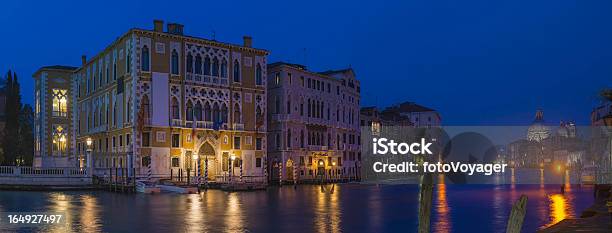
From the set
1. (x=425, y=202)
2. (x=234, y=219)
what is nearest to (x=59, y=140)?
(x=234, y=219)

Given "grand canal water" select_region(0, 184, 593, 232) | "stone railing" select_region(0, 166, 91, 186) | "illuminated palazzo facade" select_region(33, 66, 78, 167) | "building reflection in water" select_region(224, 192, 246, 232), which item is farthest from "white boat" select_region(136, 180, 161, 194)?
"illuminated palazzo facade" select_region(33, 66, 78, 167)

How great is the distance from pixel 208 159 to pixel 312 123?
16.7 meters

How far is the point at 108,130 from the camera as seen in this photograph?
53.9 meters

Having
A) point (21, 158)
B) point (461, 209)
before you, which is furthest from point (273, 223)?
point (21, 158)

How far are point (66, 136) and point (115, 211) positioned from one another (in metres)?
42.2

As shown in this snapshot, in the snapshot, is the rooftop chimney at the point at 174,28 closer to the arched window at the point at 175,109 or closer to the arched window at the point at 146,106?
the arched window at the point at 175,109

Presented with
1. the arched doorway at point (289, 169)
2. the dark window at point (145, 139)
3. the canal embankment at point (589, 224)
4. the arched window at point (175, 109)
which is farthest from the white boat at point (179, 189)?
the canal embankment at point (589, 224)

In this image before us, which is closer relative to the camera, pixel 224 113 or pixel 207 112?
pixel 207 112

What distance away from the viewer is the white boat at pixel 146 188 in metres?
42.9

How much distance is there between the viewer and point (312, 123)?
66625 mm

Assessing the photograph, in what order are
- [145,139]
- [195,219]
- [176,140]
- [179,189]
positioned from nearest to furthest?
[195,219]
[179,189]
[145,139]
[176,140]

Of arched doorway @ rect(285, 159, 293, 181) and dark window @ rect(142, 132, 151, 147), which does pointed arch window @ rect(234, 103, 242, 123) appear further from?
arched doorway @ rect(285, 159, 293, 181)

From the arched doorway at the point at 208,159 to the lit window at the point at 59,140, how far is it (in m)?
19.7

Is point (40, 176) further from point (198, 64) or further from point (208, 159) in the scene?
point (198, 64)
